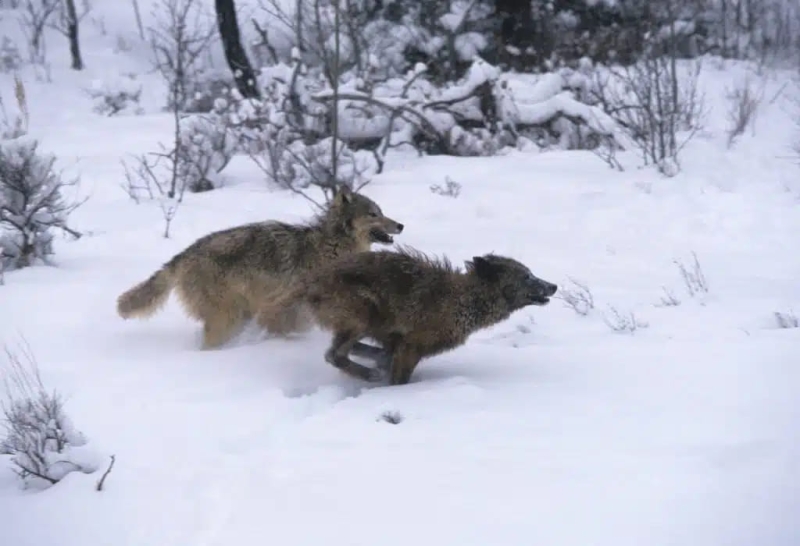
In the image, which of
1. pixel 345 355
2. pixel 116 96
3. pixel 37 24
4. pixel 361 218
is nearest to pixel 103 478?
pixel 345 355

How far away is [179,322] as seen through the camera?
24.4 feet

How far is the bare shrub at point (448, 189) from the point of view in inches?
444

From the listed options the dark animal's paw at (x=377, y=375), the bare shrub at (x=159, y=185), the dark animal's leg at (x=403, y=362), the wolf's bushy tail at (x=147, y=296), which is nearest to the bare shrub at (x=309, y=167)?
the bare shrub at (x=159, y=185)

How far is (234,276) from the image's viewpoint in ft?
22.8

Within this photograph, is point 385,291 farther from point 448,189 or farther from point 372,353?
point 448,189

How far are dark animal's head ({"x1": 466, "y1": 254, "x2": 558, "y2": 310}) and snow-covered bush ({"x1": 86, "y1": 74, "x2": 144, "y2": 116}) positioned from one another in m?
14.5

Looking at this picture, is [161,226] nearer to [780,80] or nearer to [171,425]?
[171,425]

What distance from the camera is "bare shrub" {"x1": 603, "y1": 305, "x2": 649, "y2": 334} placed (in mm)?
6387

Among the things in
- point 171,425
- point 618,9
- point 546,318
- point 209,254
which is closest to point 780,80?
point 618,9

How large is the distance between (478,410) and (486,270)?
4.97 feet

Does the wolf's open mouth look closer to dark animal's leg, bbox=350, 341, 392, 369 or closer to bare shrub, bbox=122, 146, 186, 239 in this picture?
dark animal's leg, bbox=350, 341, 392, 369

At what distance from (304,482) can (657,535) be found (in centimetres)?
158

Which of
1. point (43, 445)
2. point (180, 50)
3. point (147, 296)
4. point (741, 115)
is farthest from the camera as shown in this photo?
point (741, 115)

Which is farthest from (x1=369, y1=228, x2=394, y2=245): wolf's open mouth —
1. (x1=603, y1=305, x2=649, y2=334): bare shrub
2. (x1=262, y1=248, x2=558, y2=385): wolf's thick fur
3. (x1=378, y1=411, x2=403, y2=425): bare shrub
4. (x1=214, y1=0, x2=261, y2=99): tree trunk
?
(x1=214, y1=0, x2=261, y2=99): tree trunk
